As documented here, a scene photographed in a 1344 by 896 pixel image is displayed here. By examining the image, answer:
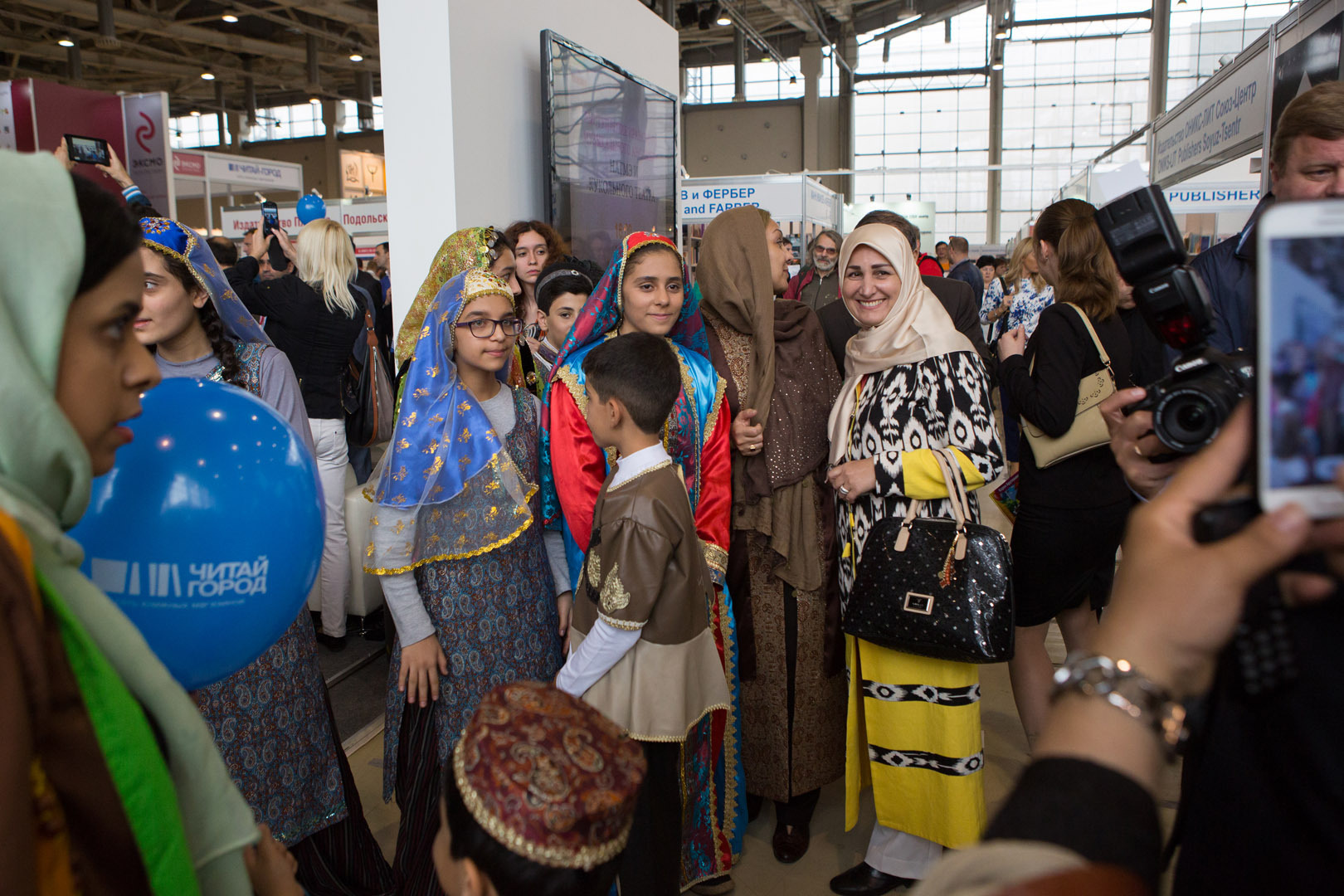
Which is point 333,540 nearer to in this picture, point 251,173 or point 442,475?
point 442,475

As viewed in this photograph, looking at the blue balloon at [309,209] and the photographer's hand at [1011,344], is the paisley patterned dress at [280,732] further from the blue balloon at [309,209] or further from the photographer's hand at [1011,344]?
the blue balloon at [309,209]

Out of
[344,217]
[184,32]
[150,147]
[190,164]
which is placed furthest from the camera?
[184,32]

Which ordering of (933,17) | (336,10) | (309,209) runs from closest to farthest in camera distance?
(309,209), (336,10), (933,17)

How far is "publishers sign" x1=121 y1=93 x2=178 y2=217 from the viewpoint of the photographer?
18.4ft

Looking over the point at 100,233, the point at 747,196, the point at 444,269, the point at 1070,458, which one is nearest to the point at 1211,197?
the point at 747,196

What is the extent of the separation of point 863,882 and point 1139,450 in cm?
160

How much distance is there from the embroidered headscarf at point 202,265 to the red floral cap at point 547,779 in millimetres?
1292

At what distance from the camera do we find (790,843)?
2252 mm

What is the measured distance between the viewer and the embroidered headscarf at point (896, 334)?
200 centimetres

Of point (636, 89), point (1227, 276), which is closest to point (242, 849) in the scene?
point (1227, 276)

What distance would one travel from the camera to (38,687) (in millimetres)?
586

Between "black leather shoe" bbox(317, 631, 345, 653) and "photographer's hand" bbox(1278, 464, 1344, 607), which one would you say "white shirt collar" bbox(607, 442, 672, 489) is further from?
"black leather shoe" bbox(317, 631, 345, 653)

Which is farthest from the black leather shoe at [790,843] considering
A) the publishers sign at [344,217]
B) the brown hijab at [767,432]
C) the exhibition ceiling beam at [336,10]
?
the exhibition ceiling beam at [336,10]

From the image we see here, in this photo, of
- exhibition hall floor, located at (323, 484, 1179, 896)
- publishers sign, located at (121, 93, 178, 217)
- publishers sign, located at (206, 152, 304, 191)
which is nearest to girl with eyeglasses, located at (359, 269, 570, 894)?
exhibition hall floor, located at (323, 484, 1179, 896)
